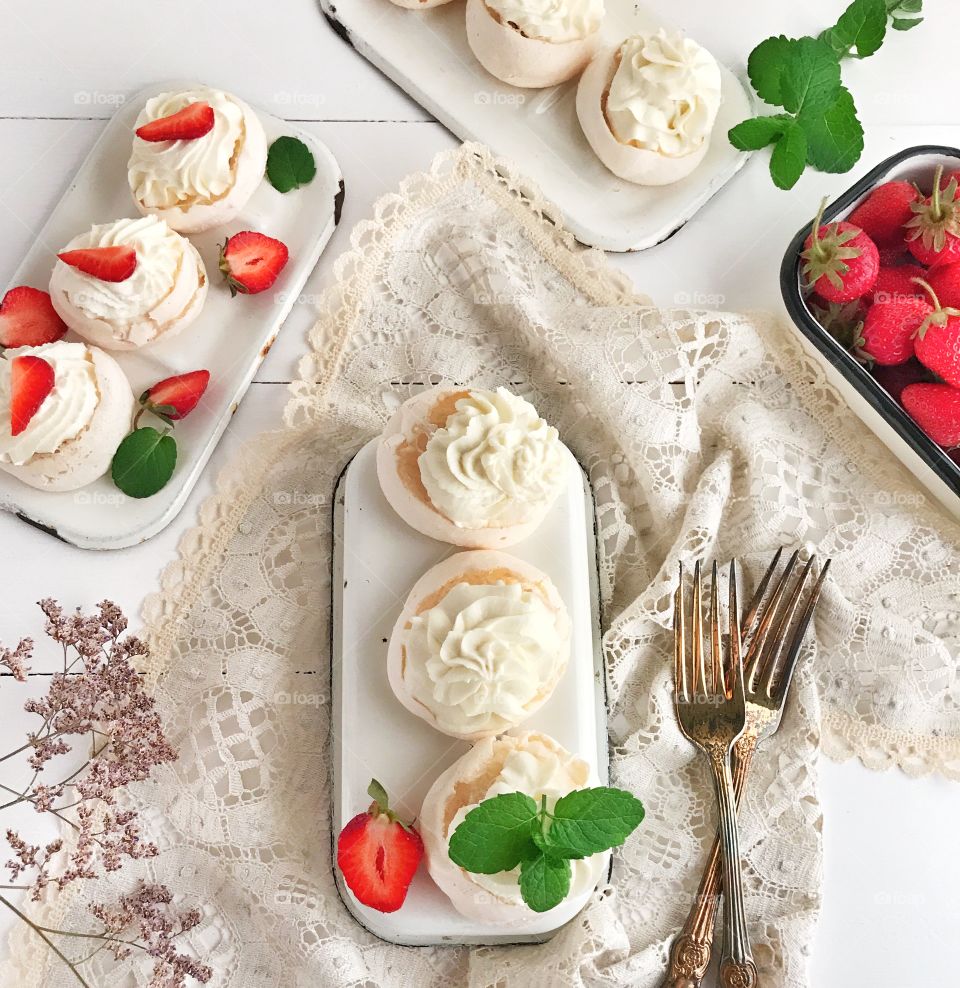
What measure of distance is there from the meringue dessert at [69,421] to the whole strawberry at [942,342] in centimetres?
92

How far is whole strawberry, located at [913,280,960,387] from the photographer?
1214 millimetres

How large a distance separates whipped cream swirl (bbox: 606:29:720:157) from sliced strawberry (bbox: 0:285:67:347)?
28.5 inches

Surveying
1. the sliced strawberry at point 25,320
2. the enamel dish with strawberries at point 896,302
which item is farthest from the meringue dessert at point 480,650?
the sliced strawberry at point 25,320

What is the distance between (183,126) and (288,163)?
0.14 metres

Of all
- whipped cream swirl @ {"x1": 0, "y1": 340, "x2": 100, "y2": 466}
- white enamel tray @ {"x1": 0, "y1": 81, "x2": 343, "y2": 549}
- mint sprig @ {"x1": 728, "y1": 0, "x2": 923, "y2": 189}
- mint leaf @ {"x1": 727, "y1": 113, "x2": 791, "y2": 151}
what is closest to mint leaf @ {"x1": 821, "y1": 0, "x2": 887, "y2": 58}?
mint sprig @ {"x1": 728, "y1": 0, "x2": 923, "y2": 189}

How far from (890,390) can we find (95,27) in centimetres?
114

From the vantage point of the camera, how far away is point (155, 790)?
1227mm

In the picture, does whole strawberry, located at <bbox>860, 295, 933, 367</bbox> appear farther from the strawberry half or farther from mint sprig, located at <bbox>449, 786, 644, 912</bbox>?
the strawberry half

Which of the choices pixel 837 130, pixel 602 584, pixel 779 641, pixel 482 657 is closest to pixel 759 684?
pixel 779 641

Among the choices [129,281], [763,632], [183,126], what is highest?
[183,126]

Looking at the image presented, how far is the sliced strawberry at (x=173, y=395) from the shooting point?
1283 millimetres

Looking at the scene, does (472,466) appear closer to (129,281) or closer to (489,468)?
(489,468)

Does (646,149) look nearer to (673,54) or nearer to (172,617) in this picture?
(673,54)

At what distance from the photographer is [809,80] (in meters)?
1.34
